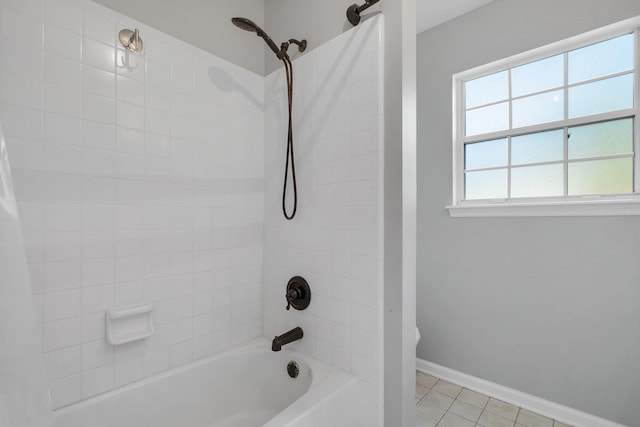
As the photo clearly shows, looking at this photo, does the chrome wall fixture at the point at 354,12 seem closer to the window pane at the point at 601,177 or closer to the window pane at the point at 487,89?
the window pane at the point at 487,89

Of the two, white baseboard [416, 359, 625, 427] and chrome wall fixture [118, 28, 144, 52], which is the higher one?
chrome wall fixture [118, 28, 144, 52]

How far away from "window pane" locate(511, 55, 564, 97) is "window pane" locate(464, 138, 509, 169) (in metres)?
0.37

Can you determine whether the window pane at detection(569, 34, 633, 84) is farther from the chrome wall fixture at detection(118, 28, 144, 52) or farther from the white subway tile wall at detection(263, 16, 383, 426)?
the chrome wall fixture at detection(118, 28, 144, 52)

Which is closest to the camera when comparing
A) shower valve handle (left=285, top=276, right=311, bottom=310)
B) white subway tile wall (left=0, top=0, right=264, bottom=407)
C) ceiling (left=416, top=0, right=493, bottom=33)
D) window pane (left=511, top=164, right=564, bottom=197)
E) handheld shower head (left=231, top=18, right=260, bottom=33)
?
white subway tile wall (left=0, top=0, right=264, bottom=407)

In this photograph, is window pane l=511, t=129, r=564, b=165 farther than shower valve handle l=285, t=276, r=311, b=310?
Yes

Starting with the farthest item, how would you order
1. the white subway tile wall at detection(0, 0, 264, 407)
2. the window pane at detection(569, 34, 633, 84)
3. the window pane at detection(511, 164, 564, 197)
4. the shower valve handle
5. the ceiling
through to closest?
1. the ceiling
2. the window pane at detection(511, 164, 564, 197)
3. the window pane at detection(569, 34, 633, 84)
4. the shower valve handle
5. the white subway tile wall at detection(0, 0, 264, 407)

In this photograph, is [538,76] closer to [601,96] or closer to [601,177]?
[601,96]

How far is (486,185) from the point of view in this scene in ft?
7.38

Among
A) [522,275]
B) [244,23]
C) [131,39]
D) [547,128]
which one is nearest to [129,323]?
[131,39]

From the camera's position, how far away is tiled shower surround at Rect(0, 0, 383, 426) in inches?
42.8

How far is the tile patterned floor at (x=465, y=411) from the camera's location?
182 centimetres

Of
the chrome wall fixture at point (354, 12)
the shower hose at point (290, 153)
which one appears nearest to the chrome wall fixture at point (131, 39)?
the shower hose at point (290, 153)

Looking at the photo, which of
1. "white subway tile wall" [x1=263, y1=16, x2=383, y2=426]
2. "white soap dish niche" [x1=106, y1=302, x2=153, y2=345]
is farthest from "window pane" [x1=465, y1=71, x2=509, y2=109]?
"white soap dish niche" [x1=106, y1=302, x2=153, y2=345]

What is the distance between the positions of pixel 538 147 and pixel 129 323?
8.66ft
